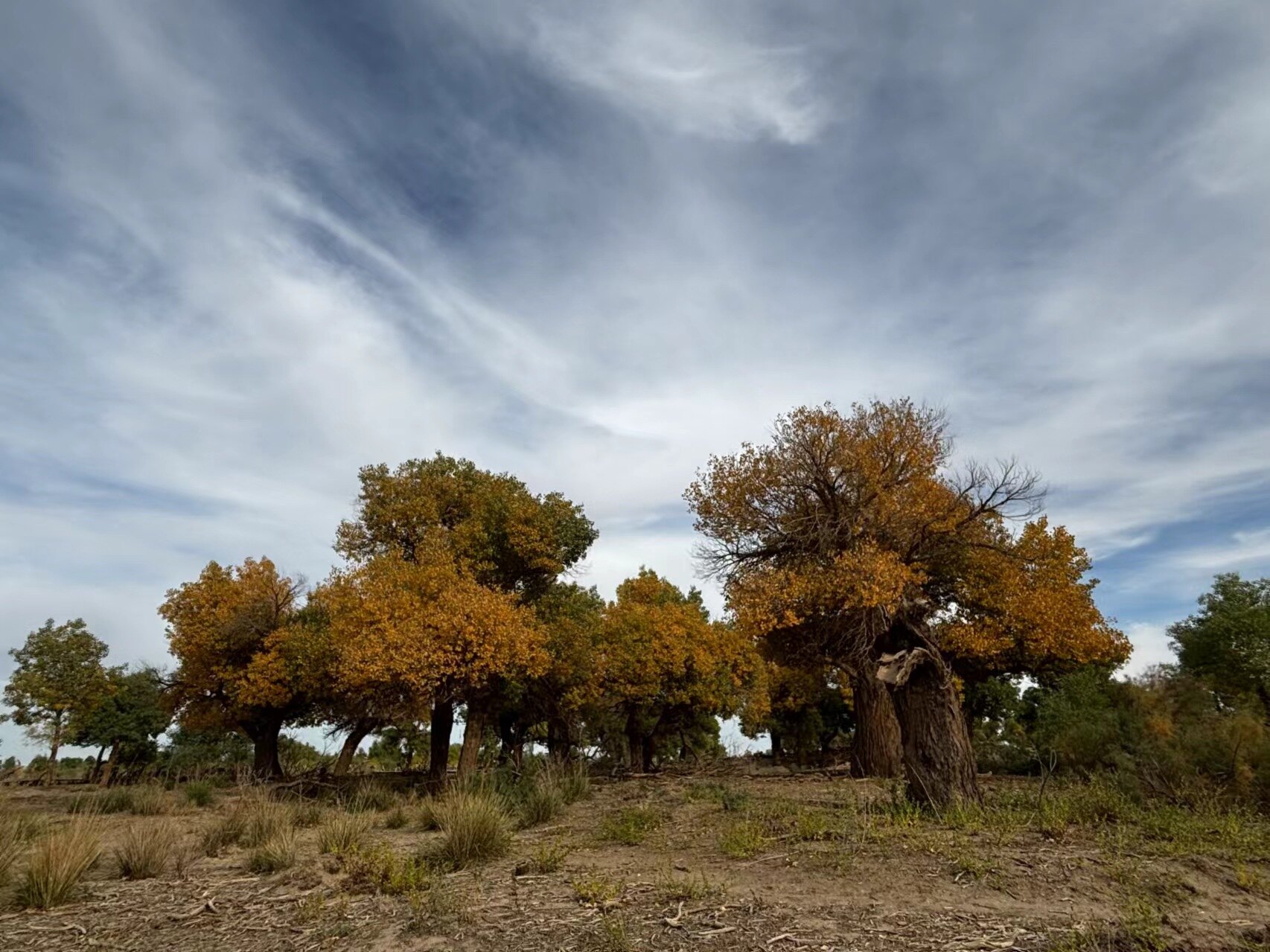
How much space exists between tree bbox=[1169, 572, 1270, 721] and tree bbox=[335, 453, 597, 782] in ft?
87.6

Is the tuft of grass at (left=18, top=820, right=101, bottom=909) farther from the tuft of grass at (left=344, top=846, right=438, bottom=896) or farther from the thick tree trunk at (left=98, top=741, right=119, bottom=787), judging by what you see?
the thick tree trunk at (left=98, top=741, right=119, bottom=787)

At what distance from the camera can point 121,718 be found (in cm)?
3462

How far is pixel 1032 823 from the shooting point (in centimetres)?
812

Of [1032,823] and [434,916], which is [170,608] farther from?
[1032,823]

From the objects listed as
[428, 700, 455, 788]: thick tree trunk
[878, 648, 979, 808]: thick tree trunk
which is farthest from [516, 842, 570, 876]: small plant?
[428, 700, 455, 788]: thick tree trunk

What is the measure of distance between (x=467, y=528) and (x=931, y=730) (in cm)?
1317

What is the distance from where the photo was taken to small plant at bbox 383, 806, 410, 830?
11513 mm

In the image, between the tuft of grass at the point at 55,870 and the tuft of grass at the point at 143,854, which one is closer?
the tuft of grass at the point at 55,870

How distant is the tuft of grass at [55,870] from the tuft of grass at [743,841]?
6.62 metres

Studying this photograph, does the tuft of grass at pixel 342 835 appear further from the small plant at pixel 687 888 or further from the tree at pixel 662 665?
the tree at pixel 662 665

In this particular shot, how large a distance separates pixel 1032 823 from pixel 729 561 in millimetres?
7045

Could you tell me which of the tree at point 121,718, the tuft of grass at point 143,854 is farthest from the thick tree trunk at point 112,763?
the tuft of grass at point 143,854

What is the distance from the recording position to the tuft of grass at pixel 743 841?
742 cm

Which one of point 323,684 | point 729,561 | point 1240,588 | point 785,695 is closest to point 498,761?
point 323,684
